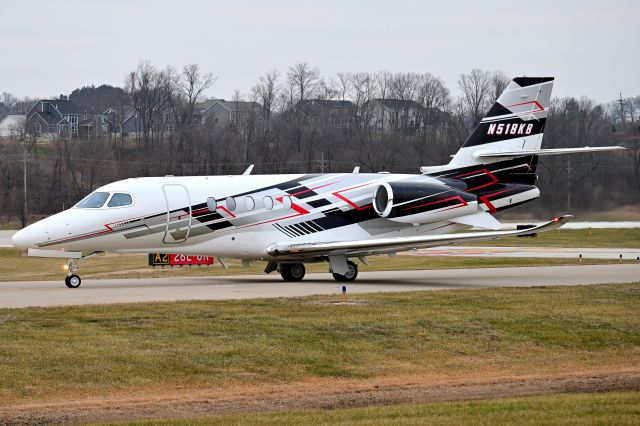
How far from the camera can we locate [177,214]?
30.4 meters

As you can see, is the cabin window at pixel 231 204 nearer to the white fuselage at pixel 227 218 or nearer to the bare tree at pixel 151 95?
the white fuselage at pixel 227 218

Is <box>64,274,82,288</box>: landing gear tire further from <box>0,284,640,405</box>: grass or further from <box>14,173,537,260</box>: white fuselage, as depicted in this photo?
<box>0,284,640,405</box>: grass

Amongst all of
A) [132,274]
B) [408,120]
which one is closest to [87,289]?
[132,274]

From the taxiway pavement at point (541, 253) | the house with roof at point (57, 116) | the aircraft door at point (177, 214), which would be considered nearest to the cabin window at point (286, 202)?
Result: the aircraft door at point (177, 214)

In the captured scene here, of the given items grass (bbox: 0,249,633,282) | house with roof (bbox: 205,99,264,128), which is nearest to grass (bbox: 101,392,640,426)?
grass (bbox: 0,249,633,282)

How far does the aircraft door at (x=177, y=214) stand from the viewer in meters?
30.4

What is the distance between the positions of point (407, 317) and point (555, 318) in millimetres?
3158

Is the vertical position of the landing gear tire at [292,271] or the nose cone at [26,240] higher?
the nose cone at [26,240]

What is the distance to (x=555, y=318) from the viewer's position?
2241 cm

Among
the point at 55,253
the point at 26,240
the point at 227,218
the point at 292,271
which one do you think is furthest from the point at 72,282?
the point at 292,271

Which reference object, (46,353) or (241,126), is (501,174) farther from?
(241,126)

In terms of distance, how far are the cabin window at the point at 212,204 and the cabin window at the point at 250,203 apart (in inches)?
38.4

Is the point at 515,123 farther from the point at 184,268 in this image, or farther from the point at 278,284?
the point at 184,268

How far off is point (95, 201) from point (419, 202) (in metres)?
9.75
